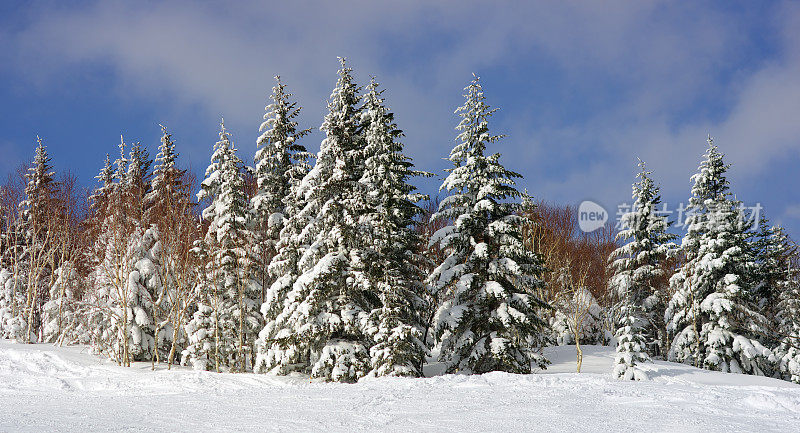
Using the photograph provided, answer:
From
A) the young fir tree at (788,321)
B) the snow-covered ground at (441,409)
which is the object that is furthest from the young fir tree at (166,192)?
the young fir tree at (788,321)

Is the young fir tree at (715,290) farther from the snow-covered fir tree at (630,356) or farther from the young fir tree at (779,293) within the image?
the snow-covered fir tree at (630,356)

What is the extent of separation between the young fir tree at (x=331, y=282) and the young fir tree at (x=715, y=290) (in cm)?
1821

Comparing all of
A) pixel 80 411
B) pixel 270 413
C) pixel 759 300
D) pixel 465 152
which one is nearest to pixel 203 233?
pixel 465 152

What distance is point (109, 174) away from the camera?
1401 inches

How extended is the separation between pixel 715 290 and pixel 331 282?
69.4ft

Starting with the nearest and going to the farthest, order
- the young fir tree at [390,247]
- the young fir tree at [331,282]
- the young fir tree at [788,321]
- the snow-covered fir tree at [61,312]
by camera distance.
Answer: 1. the young fir tree at [390,247]
2. the young fir tree at [331,282]
3. the young fir tree at [788,321]
4. the snow-covered fir tree at [61,312]

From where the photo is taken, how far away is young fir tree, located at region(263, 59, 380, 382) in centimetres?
1991

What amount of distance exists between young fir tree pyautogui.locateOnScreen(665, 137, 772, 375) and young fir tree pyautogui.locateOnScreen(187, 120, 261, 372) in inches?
902

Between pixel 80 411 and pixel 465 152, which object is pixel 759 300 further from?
pixel 80 411

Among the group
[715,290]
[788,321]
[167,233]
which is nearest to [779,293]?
[788,321]

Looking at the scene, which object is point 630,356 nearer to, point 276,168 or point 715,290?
point 715,290

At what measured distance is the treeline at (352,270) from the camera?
2002cm

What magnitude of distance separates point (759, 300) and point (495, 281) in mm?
22641

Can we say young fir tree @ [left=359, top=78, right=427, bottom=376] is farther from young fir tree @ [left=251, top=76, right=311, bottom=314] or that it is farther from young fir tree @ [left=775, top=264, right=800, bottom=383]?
young fir tree @ [left=775, top=264, right=800, bottom=383]
